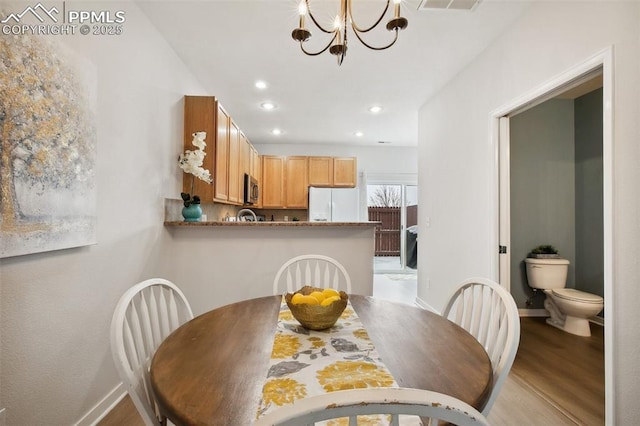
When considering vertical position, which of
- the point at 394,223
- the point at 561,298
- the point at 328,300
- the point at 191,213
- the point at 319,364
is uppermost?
the point at 191,213

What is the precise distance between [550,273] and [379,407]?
3737mm

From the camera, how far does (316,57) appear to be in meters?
2.68

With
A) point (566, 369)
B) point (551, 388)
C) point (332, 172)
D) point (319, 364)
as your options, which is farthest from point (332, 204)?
point (319, 364)

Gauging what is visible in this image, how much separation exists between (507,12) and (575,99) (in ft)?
7.85

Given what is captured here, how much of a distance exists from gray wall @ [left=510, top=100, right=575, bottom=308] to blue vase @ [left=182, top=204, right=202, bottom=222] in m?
3.47

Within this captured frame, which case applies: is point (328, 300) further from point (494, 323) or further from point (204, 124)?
point (204, 124)

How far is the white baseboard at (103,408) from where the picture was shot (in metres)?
1.59

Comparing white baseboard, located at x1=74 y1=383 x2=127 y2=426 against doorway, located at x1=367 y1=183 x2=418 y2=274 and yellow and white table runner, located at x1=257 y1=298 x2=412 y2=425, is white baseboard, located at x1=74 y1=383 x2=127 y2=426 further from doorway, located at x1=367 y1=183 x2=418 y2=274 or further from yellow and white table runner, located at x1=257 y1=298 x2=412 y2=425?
doorway, located at x1=367 y1=183 x2=418 y2=274

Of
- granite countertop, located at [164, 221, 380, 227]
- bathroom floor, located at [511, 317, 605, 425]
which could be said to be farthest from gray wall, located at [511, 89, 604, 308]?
granite countertop, located at [164, 221, 380, 227]

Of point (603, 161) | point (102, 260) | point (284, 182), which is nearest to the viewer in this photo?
point (102, 260)

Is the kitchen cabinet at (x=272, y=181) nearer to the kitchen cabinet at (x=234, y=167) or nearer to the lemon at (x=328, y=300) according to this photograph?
the kitchen cabinet at (x=234, y=167)

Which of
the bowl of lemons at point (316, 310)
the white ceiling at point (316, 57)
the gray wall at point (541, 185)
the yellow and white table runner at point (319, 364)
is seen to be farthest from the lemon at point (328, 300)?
the gray wall at point (541, 185)

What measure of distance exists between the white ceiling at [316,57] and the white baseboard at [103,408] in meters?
2.47

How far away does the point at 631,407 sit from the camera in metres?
1.42
